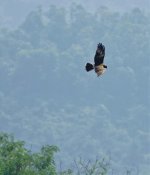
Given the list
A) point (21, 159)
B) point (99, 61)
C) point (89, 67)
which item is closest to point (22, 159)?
point (21, 159)

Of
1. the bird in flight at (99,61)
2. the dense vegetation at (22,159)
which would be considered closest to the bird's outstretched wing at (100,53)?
the bird in flight at (99,61)

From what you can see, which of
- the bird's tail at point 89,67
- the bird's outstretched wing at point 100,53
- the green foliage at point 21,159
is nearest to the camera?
the bird's outstretched wing at point 100,53

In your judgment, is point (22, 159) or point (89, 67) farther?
point (22, 159)

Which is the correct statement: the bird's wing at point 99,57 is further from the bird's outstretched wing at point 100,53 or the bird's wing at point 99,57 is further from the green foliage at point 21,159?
the green foliage at point 21,159

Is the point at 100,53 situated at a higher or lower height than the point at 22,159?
lower

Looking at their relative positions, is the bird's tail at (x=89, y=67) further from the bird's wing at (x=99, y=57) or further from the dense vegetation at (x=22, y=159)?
the dense vegetation at (x=22, y=159)

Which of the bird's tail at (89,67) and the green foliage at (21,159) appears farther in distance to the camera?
the green foliage at (21,159)

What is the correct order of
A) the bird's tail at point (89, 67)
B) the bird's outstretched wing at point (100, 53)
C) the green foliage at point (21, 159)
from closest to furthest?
1. the bird's outstretched wing at point (100, 53)
2. the bird's tail at point (89, 67)
3. the green foliage at point (21, 159)

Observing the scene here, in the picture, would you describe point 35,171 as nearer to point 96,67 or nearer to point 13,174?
point 13,174

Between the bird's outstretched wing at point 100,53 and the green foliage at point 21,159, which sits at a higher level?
the green foliage at point 21,159

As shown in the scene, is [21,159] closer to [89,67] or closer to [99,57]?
[89,67]

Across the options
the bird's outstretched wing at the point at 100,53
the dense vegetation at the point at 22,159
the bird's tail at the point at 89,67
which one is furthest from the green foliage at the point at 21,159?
the bird's outstretched wing at the point at 100,53

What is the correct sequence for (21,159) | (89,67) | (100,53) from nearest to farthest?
1. (100,53)
2. (89,67)
3. (21,159)

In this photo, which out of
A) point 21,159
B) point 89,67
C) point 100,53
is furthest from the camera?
point 21,159
